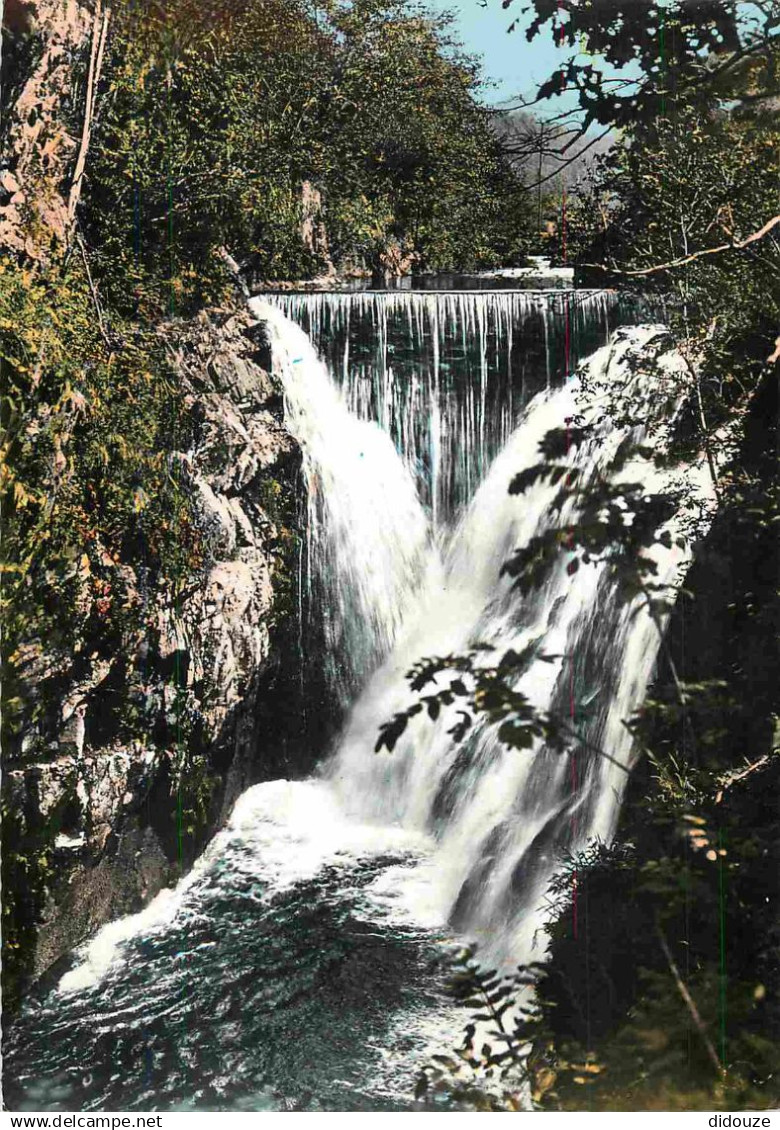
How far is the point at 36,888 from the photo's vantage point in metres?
3.25

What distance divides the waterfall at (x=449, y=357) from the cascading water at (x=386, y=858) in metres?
0.07

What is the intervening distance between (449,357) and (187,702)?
5.21 feet

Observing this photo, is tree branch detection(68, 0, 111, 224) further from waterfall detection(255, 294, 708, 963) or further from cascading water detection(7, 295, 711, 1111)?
cascading water detection(7, 295, 711, 1111)

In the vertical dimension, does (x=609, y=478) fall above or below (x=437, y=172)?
below

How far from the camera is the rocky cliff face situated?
3354 millimetres

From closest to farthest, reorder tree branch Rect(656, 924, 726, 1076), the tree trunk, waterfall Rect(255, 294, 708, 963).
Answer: tree branch Rect(656, 924, 726, 1076) < waterfall Rect(255, 294, 708, 963) < the tree trunk

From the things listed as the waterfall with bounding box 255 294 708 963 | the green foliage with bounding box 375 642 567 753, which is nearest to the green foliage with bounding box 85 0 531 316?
the waterfall with bounding box 255 294 708 963

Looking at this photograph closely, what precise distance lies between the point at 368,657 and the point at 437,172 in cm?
162

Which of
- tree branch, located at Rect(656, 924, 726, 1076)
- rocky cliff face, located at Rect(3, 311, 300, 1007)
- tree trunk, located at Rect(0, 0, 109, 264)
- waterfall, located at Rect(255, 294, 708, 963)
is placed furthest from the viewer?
rocky cliff face, located at Rect(3, 311, 300, 1007)

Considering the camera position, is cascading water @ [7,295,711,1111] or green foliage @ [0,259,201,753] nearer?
cascading water @ [7,295,711,1111]

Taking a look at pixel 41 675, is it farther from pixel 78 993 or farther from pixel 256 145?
pixel 256 145

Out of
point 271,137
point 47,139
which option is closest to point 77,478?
point 47,139

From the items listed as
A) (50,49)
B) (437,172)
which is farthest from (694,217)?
(50,49)

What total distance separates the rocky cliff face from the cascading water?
0.44 ft
